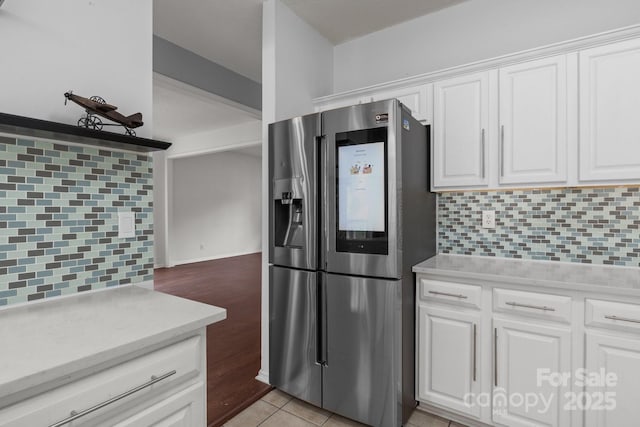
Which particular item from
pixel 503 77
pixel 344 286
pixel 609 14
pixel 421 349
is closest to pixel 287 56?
pixel 503 77

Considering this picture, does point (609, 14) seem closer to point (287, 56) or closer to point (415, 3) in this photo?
point (415, 3)

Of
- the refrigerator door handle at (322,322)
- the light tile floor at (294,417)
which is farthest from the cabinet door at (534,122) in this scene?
the light tile floor at (294,417)

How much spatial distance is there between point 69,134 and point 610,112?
2507 millimetres

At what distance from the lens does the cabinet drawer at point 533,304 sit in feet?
5.24

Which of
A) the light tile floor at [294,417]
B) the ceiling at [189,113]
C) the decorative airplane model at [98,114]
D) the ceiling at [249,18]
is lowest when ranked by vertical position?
the light tile floor at [294,417]

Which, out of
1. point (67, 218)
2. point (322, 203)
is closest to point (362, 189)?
point (322, 203)

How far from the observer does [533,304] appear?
5.44ft

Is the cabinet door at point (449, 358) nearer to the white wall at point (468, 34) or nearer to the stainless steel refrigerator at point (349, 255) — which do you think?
the stainless steel refrigerator at point (349, 255)

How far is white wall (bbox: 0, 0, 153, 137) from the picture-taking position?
1.21m

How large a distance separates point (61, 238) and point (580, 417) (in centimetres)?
245

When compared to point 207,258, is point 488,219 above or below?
above

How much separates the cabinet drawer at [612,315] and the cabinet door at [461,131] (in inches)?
33.9

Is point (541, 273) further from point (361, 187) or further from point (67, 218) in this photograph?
point (67, 218)

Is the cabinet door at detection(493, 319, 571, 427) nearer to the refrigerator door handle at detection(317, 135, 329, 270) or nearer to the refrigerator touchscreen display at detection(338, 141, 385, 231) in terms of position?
the refrigerator touchscreen display at detection(338, 141, 385, 231)
